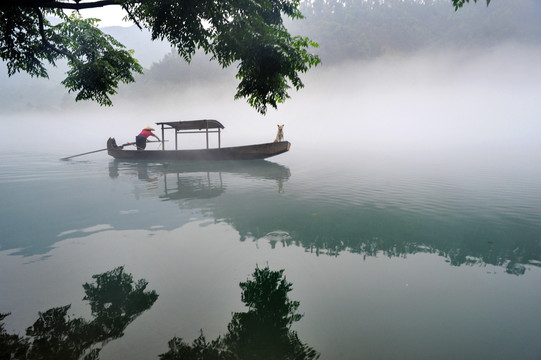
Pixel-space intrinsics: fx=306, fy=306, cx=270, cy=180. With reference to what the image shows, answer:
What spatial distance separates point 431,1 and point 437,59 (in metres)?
19.5

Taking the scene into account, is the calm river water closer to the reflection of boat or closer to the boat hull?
the reflection of boat

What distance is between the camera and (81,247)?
650cm

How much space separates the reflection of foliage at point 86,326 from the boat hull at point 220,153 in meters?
17.4

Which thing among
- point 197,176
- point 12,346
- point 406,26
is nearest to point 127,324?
point 12,346

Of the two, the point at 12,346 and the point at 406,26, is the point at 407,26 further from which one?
the point at 12,346

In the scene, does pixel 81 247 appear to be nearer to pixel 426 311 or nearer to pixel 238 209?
pixel 238 209

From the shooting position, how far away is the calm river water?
13.0 ft

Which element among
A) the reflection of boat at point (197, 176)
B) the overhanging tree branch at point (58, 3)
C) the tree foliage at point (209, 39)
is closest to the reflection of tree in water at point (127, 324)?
the tree foliage at point (209, 39)

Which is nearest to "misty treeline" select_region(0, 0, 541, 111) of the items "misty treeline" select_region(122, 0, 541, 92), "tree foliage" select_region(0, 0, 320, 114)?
"misty treeline" select_region(122, 0, 541, 92)

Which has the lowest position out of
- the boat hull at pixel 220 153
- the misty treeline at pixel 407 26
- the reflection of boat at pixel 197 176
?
the reflection of boat at pixel 197 176

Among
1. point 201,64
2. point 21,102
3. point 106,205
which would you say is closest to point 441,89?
point 201,64

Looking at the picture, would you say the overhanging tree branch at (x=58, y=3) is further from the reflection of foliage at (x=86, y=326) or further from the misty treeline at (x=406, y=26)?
the misty treeline at (x=406, y=26)

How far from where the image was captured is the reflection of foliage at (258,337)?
3.56 metres

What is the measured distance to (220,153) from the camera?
22078mm
